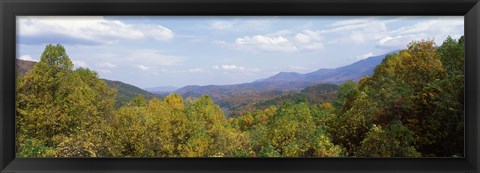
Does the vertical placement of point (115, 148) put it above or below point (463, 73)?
below

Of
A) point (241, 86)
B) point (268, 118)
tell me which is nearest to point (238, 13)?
point (241, 86)

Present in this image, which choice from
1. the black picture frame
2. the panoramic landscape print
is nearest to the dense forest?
the panoramic landscape print

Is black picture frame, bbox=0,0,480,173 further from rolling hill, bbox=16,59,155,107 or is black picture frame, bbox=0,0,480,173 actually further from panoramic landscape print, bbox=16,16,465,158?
rolling hill, bbox=16,59,155,107

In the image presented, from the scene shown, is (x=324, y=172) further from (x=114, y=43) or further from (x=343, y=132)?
(x=114, y=43)

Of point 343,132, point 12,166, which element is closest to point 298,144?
point 343,132

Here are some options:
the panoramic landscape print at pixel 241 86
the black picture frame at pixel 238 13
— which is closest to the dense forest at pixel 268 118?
the panoramic landscape print at pixel 241 86

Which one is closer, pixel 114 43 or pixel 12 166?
pixel 12 166
